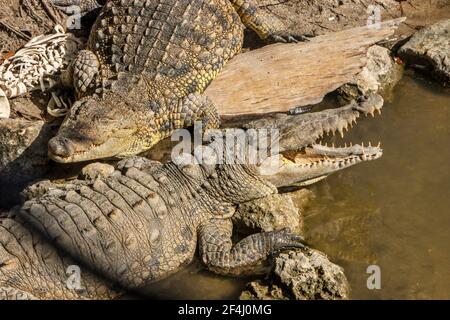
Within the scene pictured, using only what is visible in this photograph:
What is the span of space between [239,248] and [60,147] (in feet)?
5.59

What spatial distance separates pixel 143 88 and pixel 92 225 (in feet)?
5.76

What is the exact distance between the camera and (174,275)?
4.65 metres

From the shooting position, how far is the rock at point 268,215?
190 inches

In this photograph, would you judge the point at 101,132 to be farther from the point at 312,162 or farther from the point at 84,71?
the point at 312,162

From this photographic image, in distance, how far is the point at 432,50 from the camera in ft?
20.5

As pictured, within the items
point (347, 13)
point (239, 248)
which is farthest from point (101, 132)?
point (347, 13)

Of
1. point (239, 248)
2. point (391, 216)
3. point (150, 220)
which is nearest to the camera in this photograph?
point (150, 220)

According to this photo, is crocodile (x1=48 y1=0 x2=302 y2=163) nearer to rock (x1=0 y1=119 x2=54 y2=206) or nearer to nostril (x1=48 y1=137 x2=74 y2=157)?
nostril (x1=48 y1=137 x2=74 y2=157)

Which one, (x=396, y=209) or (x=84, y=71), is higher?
(x=84, y=71)

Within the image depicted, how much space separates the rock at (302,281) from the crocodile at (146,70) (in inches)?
72.2

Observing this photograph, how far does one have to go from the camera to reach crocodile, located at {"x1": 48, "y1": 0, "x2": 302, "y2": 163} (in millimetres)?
5441

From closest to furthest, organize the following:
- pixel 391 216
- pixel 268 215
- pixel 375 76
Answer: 1. pixel 268 215
2. pixel 391 216
3. pixel 375 76

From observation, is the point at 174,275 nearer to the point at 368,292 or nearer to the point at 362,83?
the point at 368,292

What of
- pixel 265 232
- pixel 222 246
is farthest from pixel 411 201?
pixel 222 246
